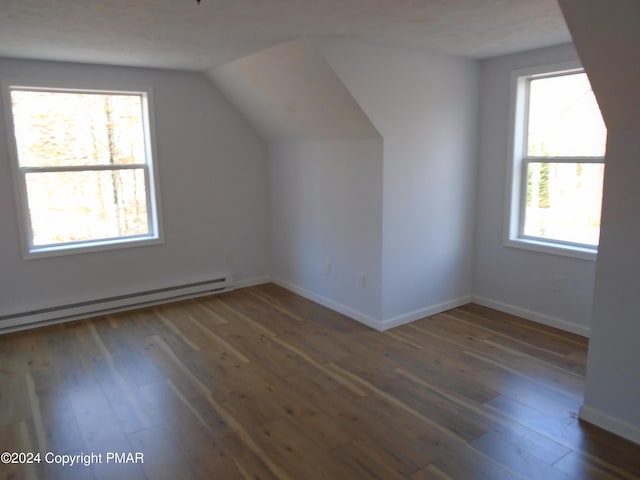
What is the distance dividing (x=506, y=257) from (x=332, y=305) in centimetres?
165

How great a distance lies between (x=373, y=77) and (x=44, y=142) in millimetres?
2874

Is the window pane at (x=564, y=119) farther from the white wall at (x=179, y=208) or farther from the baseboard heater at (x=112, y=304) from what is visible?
the baseboard heater at (x=112, y=304)

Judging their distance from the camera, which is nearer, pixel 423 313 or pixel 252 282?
pixel 423 313

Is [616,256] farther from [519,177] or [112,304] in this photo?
[112,304]

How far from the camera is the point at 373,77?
3465 mm

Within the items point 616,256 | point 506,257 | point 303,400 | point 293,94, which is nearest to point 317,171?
point 293,94

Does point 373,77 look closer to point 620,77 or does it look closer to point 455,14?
point 455,14

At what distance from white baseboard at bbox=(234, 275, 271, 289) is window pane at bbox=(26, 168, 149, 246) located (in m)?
1.13

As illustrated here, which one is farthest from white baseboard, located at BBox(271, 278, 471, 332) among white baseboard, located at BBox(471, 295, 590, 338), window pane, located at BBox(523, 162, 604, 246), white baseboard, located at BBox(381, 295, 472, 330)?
window pane, located at BBox(523, 162, 604, 246)

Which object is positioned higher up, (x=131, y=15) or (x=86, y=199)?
(x=131, y=15)

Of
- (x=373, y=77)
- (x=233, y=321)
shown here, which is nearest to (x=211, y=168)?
(x=233, y=321)

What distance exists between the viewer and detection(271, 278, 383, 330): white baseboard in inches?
155

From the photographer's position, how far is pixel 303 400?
110 inches

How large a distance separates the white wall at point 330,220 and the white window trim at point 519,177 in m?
1.24
